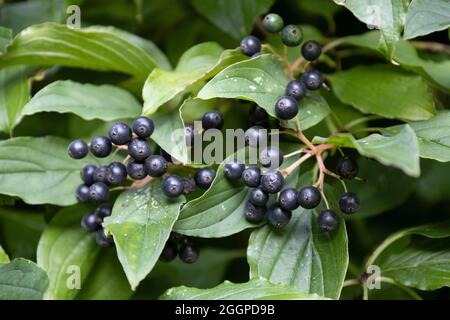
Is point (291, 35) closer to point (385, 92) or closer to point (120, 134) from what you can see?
point (385, 92)

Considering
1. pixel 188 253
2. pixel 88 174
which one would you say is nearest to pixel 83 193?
pixel 88 174

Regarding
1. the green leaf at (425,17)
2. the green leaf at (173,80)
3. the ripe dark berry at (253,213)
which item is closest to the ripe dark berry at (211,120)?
the green leaf at (173,80)

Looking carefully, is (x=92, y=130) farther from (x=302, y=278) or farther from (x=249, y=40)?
(x=302, y=278)

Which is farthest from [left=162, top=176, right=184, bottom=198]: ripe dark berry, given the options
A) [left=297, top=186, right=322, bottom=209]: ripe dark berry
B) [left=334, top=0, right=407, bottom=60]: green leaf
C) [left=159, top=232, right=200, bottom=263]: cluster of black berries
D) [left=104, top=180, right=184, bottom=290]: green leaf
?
[left=334, top=0, right=407, bottom=60]: green leaf

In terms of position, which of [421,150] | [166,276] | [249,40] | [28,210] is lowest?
[166,276]

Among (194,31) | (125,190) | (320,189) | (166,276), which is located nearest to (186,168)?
(125,190)
